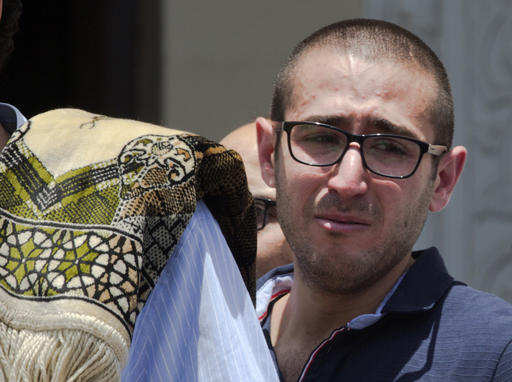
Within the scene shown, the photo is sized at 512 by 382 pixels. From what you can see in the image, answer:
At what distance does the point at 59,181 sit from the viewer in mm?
1191

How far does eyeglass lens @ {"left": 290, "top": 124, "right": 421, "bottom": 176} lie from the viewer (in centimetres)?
176

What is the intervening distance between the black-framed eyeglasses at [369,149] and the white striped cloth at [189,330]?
2.09ft

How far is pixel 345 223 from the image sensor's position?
1756 mm

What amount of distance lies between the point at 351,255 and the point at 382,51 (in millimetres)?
449

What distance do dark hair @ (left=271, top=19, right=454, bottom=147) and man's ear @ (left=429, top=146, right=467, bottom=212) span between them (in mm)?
30

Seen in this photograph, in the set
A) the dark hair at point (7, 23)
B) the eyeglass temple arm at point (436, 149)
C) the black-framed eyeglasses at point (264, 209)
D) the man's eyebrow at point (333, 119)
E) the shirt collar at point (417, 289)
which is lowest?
the black-framed eyeglasses at point (264, 209)

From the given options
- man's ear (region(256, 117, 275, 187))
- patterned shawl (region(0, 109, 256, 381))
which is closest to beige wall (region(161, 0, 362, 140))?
man's ear (region(256, 117, 275, 187))

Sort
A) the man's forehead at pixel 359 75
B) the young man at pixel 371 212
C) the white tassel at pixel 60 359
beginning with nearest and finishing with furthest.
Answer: the white tassel at pixel 60 359
the young man at pixel 371 212
the man's forehead at pixel 359 75

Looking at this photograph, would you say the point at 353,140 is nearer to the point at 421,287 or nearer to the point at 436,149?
the point at 436,149

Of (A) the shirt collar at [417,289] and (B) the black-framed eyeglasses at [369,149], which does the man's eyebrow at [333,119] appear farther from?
(A) the shirt collar at [417,289]

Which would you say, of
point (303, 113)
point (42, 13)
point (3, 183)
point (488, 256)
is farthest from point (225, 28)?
point (3, 183)

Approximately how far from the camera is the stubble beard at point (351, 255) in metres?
1.78

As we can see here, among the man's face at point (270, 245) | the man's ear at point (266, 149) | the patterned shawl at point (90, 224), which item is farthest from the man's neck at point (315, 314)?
the patterned shawl at point (90, 224)

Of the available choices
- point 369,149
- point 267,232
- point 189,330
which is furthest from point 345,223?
point 267,232
